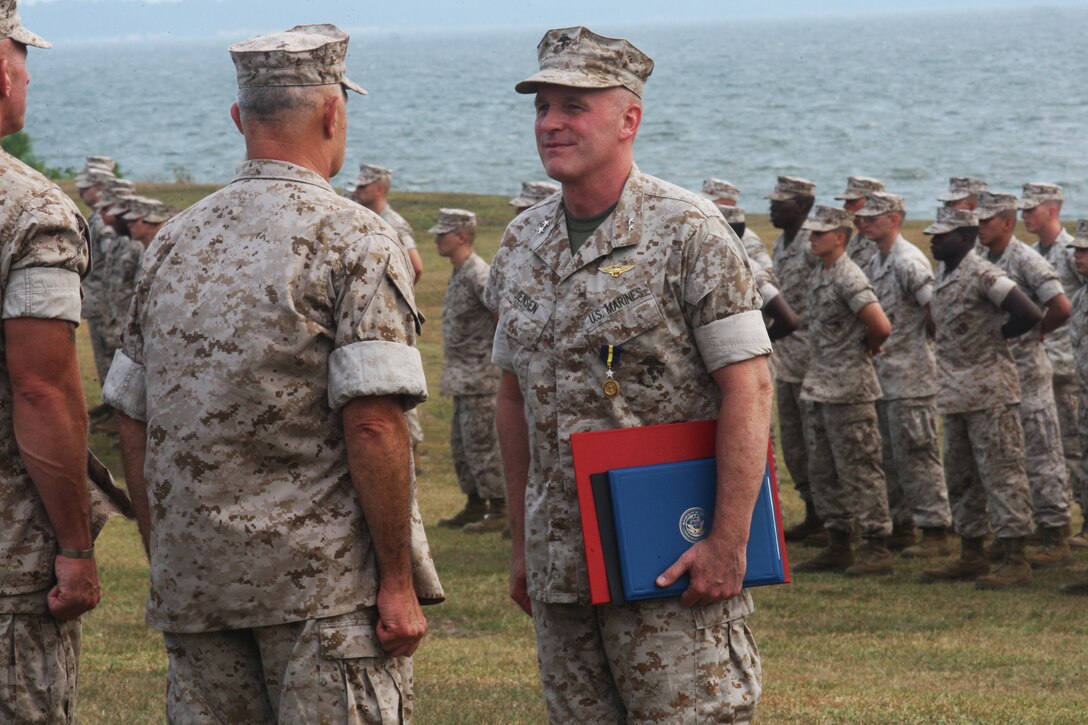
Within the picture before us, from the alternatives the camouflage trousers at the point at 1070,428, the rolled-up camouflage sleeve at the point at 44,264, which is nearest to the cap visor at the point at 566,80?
the rolled-up camouflage sleeve at the point at 44,264

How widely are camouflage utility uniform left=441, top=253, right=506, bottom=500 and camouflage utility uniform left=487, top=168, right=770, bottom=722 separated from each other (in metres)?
8.20

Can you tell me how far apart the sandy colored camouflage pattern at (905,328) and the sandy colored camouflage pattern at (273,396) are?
26.1ft

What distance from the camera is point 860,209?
12.2m

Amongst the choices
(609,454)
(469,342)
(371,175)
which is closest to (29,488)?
(609,454)

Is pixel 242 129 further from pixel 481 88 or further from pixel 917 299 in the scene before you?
pixel 481 88

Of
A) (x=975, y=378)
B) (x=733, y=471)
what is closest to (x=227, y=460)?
(x=733, y=471)

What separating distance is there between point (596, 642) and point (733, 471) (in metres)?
0.63

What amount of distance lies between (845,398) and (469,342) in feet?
10.3

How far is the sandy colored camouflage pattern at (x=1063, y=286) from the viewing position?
12.4 metres

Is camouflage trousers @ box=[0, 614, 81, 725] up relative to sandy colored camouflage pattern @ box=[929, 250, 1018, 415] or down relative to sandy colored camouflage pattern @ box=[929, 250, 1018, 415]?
up

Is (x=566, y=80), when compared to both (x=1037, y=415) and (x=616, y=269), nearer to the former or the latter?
(x=616, y=269)

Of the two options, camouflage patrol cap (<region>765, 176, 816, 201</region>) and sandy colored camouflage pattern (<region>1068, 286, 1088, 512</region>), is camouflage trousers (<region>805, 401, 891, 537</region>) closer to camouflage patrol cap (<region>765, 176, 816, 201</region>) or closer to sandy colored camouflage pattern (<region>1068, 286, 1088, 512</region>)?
sandy colored camouflage pattern (<region>1068, 286, 1088, 512</region>)

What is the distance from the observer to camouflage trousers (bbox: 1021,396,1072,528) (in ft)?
35.8

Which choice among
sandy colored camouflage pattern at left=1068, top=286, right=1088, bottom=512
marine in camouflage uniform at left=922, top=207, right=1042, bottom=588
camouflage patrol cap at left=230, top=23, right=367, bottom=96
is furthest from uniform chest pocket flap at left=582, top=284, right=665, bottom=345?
sandy colored camouflage pattern at left=1068, top=286, right=1088, bottom=512
